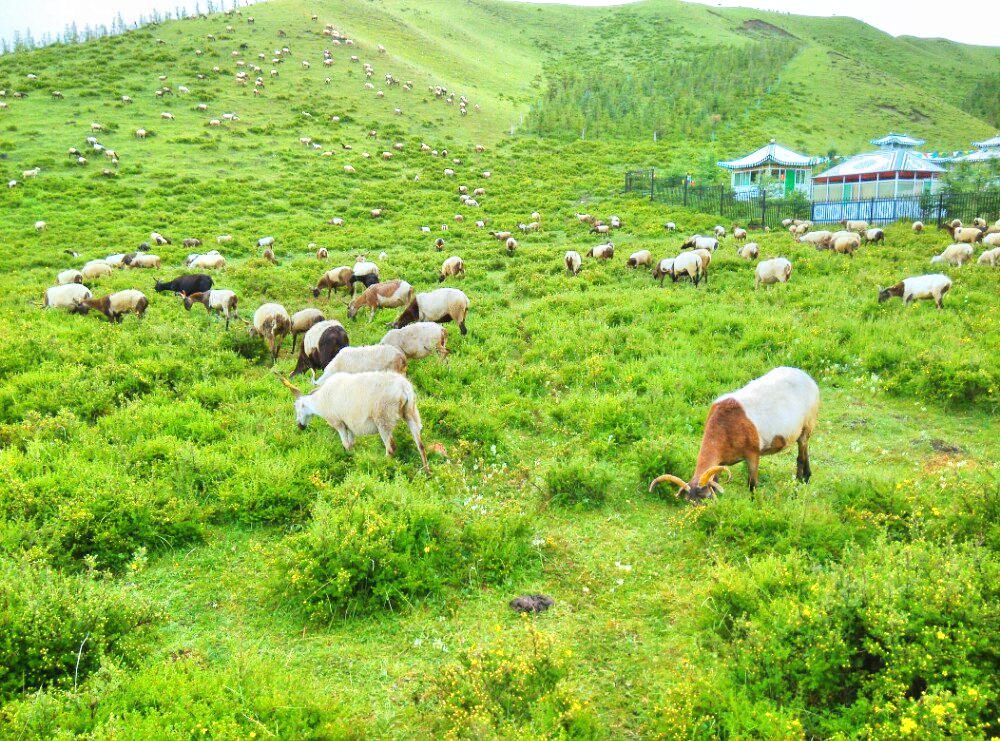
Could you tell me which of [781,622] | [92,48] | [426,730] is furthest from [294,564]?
[92,48]

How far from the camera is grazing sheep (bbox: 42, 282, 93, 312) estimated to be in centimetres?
1317

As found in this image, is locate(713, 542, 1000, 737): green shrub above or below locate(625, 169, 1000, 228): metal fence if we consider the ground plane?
below

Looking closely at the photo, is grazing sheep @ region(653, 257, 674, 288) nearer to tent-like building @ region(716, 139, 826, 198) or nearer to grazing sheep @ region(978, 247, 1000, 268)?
grazing sheep @ region(978, 247, 1000, 268)

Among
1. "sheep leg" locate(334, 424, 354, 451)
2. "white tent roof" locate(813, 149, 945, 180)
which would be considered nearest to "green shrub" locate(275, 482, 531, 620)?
"sheep leg" locate(334, 424, 354, 451)

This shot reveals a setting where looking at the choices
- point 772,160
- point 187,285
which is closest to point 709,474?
point 187,285

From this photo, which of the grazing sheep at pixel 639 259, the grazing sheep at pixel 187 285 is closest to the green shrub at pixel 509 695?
the grazing sheep at pixel 187 285

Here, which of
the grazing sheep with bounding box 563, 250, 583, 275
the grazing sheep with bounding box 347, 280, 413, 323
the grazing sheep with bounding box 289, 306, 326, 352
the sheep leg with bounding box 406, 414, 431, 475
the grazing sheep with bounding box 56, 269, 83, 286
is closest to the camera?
the sheep leg with bounding box 406, 414, 431, 475

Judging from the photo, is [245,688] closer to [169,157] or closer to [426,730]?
[426,730]

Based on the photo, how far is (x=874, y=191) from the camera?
36281mm

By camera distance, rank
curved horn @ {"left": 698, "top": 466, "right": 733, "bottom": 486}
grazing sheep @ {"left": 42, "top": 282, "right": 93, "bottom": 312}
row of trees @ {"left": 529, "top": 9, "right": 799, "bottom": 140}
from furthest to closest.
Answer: row of trees @ {"left": 529, "top": 9, "right": 799, "bottom": 140}, grazing sheep @ {"left": 42, "top": 282, "right": 93, "bottom": 312}, curved horn @ {"left": 698, "top": 466, "right": 733, "bottom": 486}

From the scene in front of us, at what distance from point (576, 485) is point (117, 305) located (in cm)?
1228

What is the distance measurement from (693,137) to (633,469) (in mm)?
49854

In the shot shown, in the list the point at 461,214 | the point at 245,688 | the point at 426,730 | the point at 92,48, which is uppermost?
the point at 92,48

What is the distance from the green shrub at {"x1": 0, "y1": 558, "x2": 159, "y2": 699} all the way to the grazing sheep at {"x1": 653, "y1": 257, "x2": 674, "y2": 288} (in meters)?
15.4
